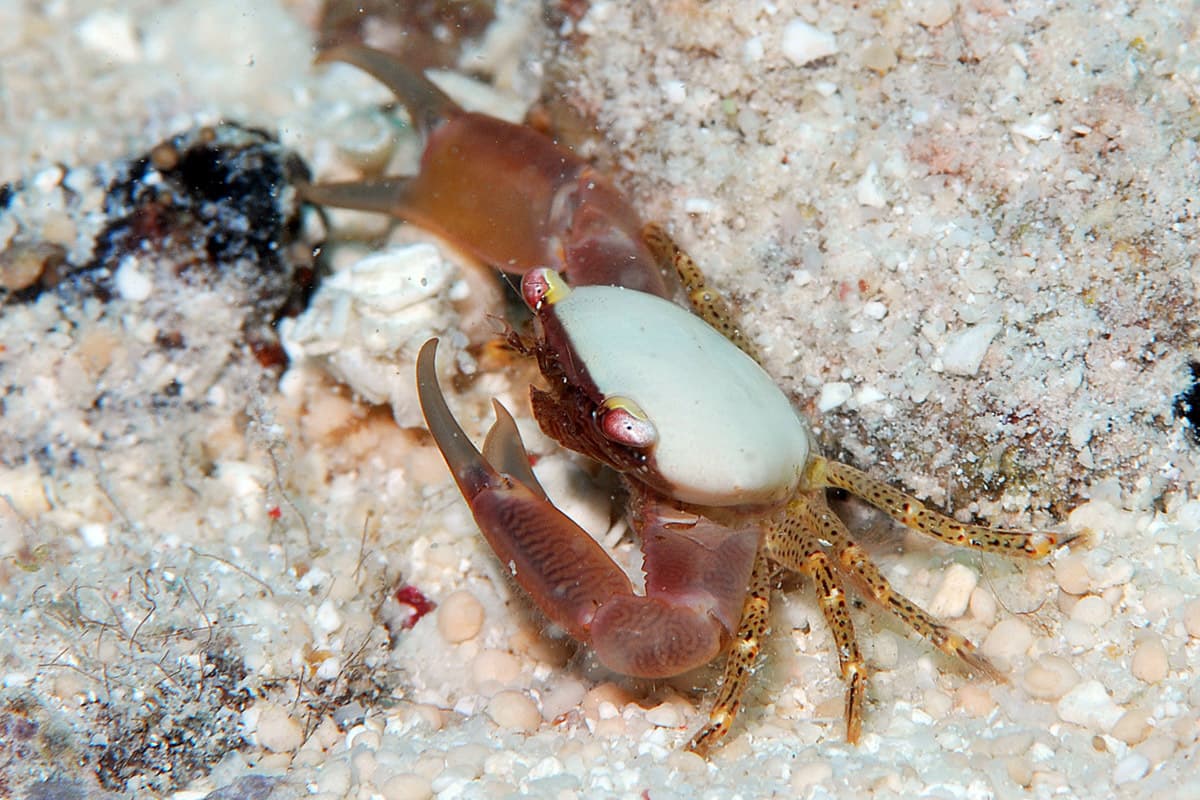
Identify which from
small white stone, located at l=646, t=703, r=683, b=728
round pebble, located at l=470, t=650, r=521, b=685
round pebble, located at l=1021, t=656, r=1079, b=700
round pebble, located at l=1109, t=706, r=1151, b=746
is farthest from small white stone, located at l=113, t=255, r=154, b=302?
round pebble, located at l=1109, t=706, r=1151, b=746

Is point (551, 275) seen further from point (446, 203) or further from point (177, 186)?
point (177, 186)

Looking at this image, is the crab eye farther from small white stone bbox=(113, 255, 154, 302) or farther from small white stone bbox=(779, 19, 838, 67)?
small white stone bbox=(113, 255, 154, 302)

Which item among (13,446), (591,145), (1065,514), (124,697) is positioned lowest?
(13,446)

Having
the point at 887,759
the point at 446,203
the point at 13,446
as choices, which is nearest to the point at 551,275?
the point at 446,203

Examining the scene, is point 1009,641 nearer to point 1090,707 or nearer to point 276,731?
point 1090,707

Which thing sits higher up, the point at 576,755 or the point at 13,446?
the point at 576,755

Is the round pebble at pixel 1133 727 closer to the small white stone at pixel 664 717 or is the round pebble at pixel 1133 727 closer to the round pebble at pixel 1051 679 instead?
the round pebble at pixel 1051 679

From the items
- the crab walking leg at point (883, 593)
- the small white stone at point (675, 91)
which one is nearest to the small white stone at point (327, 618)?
the crab walking leg at point (883, 593)
